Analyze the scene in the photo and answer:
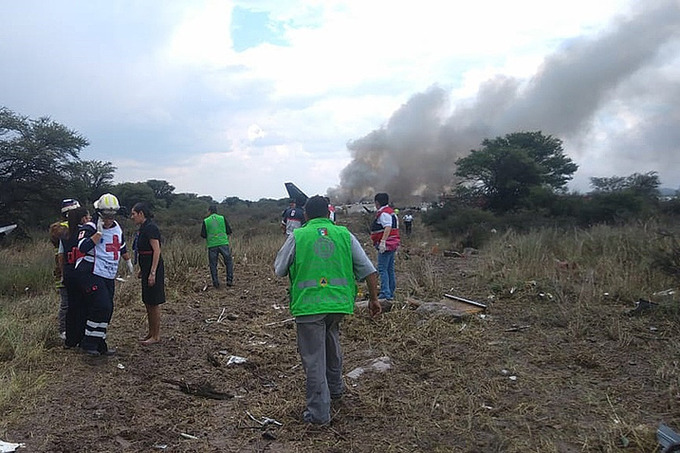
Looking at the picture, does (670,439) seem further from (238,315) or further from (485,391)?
(238,315)

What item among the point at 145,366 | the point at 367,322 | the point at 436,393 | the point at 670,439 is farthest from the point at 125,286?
the point at 670,439

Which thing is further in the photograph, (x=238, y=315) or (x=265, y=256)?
(x=265, y=256)

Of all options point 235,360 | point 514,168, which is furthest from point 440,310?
point 514,168

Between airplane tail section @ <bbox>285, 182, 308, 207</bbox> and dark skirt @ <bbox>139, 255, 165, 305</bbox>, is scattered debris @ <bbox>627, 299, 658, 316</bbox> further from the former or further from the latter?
dark skirt @ <bbox>139, 255, 165, 305</bbox>

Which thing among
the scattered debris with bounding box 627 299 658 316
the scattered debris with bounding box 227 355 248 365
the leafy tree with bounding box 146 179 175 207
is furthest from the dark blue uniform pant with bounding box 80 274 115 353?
the leafy tree with bounding box 146 179 175 207

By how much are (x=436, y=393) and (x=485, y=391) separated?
1.31ft

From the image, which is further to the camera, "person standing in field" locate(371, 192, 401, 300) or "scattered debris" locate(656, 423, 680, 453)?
"person standing in field" locate(371, 192, 401, 300)

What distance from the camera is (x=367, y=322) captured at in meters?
6.84

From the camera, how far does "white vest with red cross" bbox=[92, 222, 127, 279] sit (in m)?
5.41

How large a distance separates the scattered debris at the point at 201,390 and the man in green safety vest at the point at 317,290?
1043 millimetres

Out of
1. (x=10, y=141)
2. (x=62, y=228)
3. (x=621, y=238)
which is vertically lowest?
(x=621, y=238)

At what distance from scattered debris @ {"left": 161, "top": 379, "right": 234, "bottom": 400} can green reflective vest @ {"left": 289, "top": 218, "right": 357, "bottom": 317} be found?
1.32 m

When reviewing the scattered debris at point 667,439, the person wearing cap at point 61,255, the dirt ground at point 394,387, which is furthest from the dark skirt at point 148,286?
the scattered debris at point 667,439

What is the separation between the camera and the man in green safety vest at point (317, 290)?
3.96 m
